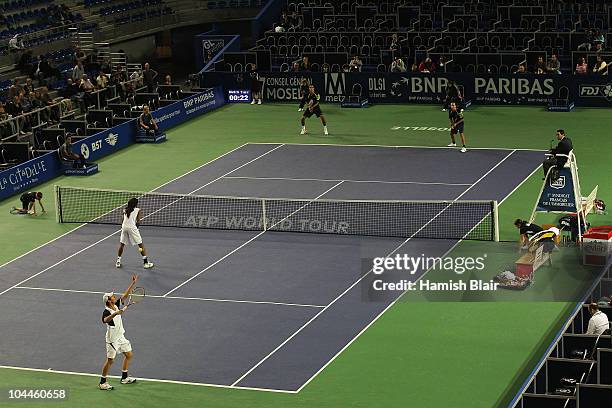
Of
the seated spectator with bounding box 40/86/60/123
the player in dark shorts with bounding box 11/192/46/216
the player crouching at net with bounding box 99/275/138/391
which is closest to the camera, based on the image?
the player crouching at net with bounding box 99/275/138/391

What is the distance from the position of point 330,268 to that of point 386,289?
2.02m

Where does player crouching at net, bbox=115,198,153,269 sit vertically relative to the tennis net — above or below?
above

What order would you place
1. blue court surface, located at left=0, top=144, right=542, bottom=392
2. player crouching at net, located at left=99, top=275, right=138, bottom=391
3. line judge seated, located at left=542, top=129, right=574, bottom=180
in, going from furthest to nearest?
1. line judge seated, located at left=542, top=129, right=574, bottom=180
2. blue court surface, located at left=0, top=144, right=542, bottom=392
3. player crouching at net, located at left=99, top=275, right=138, bottom=391

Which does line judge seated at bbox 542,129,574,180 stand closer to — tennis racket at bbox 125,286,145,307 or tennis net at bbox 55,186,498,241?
tennis net at bbox 55,186,498,241

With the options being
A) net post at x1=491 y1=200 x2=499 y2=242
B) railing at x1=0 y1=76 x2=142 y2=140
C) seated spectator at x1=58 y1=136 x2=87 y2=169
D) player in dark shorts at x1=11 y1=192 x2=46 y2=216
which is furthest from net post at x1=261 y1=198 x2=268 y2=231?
railing at x1=0 y1=76 x2=142 y2=140

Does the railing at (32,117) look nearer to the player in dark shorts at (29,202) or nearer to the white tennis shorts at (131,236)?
the player in dark shorts at (29,202)

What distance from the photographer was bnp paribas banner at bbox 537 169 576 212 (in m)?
32.6

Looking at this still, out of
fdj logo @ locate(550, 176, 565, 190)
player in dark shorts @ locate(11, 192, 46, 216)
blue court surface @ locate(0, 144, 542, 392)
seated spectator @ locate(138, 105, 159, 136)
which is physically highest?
fdj logo @ locate(550, 176, 565, 190)

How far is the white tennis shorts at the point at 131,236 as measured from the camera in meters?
32.2

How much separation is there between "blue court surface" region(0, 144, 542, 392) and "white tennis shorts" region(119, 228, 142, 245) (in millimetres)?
769

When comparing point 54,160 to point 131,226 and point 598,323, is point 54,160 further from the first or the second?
point 598,323

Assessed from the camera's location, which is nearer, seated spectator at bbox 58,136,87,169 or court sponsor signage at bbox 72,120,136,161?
seated spectator at bbox 58,136,87,169

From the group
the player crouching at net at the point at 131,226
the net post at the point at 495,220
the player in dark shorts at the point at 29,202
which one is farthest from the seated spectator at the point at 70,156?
the net post at the point at 495,220

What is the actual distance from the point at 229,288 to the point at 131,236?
325 centimetres
